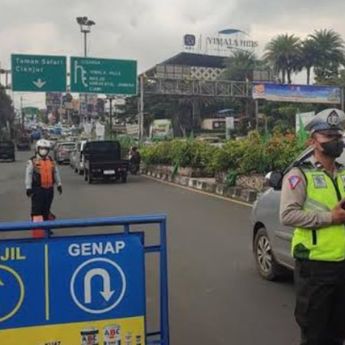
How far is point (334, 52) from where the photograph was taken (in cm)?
8606

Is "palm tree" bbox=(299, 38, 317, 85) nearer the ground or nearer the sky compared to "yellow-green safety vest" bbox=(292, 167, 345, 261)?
nearer the sky

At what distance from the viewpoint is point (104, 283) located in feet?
A: 13.1

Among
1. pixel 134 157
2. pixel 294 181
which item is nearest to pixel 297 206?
pixel 294 181

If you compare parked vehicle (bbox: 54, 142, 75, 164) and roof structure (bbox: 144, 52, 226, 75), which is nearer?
parked vehicle (bbox: 54, 142, 75, 164)

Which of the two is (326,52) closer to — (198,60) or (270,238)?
(198,60)

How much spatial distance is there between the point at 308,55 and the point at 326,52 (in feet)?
7.50

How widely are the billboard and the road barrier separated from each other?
162 feet

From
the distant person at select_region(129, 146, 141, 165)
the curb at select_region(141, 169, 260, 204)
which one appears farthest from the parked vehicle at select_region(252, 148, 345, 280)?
the distant person at select_region(129, 146, 141, 165)

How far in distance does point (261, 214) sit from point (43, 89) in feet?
96.9

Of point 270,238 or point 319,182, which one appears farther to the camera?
point 270,238

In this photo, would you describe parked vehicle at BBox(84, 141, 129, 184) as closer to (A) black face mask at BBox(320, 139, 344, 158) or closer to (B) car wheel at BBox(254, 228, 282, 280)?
(B) car wheel at BBox(254, 228, 282, 280)

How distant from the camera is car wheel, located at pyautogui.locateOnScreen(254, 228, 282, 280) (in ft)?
24.0

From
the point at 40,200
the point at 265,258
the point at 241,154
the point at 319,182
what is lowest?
the point at 265,258

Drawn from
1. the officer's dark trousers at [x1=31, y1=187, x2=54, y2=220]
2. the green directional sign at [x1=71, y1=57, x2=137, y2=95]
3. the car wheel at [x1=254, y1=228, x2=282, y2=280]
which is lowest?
the car wheel at [x1=254, y1=228, x2=282, y2=280]
